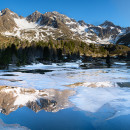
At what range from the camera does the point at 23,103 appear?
37.9 feet

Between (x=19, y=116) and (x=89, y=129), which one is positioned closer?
(x=89, y=129)

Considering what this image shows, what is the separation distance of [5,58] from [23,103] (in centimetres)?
5293

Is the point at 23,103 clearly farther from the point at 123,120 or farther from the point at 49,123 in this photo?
the point at 123,120

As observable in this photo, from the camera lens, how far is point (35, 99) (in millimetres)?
12570

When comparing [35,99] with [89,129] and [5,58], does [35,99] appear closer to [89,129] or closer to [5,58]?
[89,129]

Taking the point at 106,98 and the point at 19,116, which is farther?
the point at 106,98

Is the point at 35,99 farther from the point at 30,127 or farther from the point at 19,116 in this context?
the point at 30,127

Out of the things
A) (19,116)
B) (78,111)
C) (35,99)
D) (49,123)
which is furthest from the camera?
(35,99)

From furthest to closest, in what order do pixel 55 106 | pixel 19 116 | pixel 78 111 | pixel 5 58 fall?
pixel 5 58
pixel 55 106
pixel 78 111
pixel 19 116

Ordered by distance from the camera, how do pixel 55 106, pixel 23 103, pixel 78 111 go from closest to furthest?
1. pixel 78 111
2. pixel 55 106
3. pixel 23 103

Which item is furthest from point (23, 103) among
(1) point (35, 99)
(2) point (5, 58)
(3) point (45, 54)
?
(3) point (45, 54)

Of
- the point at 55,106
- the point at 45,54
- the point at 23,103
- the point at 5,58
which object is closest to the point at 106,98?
the point at 55,106

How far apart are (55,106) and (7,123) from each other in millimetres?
3629

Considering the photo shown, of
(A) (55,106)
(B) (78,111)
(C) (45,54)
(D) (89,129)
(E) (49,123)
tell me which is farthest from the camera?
(C) (45,54)
